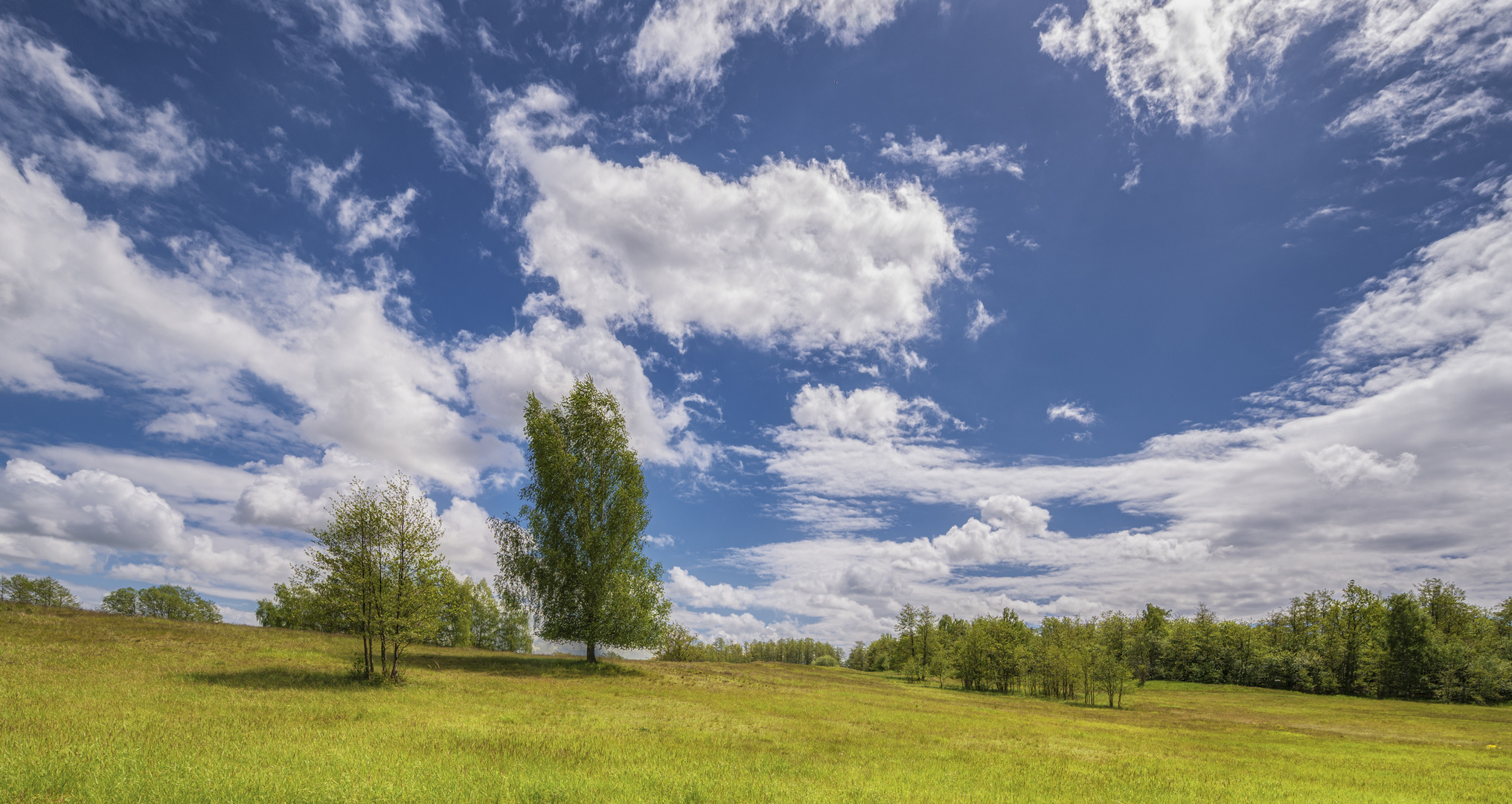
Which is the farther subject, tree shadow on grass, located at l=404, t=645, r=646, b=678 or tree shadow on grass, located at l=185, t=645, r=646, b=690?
tree shadow on grass, located at l=404, t=645, r=646, b=678

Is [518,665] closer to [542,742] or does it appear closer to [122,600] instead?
[542,742]

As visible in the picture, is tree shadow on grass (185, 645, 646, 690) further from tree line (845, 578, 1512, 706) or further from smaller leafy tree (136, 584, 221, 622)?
smaller leafy tree (136, 584, 221, 622)

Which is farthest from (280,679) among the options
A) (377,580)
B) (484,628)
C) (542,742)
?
(484,628)

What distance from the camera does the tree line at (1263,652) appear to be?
3019 inches

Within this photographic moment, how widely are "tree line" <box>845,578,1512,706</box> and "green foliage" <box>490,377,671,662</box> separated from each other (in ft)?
170

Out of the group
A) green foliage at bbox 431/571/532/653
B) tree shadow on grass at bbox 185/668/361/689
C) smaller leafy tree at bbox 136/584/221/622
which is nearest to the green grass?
tree shadow on grass at bbox 185/668/361/689

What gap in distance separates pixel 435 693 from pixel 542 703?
4978 millimetres

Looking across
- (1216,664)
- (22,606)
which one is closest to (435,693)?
(22,606)

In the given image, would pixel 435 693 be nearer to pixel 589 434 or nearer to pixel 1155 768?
pixel 589 434

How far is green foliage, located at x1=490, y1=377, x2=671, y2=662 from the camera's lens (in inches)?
1628

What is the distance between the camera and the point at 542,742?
1535 centimetres

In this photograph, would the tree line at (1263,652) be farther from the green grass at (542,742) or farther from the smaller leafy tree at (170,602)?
the smaller leafy tree at (170,602)

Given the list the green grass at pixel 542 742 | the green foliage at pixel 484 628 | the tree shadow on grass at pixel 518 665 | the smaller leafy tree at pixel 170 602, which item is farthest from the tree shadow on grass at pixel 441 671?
the smaller leafy tree at pixel 170 602

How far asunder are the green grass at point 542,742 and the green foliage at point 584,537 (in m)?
3.28
